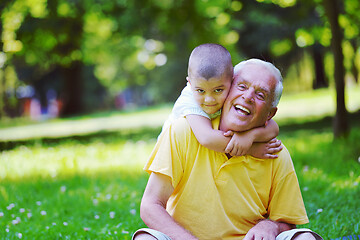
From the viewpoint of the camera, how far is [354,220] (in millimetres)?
4133

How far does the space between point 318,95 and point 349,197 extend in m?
17.2

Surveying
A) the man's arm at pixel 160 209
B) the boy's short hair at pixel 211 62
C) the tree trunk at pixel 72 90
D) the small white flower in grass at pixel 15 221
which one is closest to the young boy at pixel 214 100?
the boy's short hair at pixel 211 62

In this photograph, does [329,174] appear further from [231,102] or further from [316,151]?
[231,102]

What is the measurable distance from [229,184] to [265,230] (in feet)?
1.11

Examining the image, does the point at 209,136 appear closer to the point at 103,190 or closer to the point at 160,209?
the point at 160,209

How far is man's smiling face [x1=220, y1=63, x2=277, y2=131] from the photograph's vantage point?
2586 mm

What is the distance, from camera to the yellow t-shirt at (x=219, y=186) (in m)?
2.66

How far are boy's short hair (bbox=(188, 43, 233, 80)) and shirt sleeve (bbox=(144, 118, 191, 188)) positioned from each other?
343 mm

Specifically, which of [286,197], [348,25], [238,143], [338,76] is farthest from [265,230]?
[348,25]

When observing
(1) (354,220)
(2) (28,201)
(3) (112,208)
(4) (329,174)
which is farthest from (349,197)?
(2) (28,201)

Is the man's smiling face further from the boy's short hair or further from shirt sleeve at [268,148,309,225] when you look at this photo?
shirt sleeve at [268,148,309,225]

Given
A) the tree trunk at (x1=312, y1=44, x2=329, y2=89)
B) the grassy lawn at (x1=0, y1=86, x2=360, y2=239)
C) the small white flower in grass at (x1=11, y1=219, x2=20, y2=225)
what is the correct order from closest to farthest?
the grassy lawn at (x1=0, y1=86, x2=360, y2=239) < the small white flower in grass at (x1=11, y1=219, x2=20, y2=225) < the tree trunk at (x1=312, y1=44, x2=329, y2=89)

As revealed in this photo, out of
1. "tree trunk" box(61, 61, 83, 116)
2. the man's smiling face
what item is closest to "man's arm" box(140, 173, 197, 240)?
the man's smiling face

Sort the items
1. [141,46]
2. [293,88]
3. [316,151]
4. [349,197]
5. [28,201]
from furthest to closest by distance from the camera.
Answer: [293,88] → [141,46] → [316,151] → [28,201] → [349,197]
